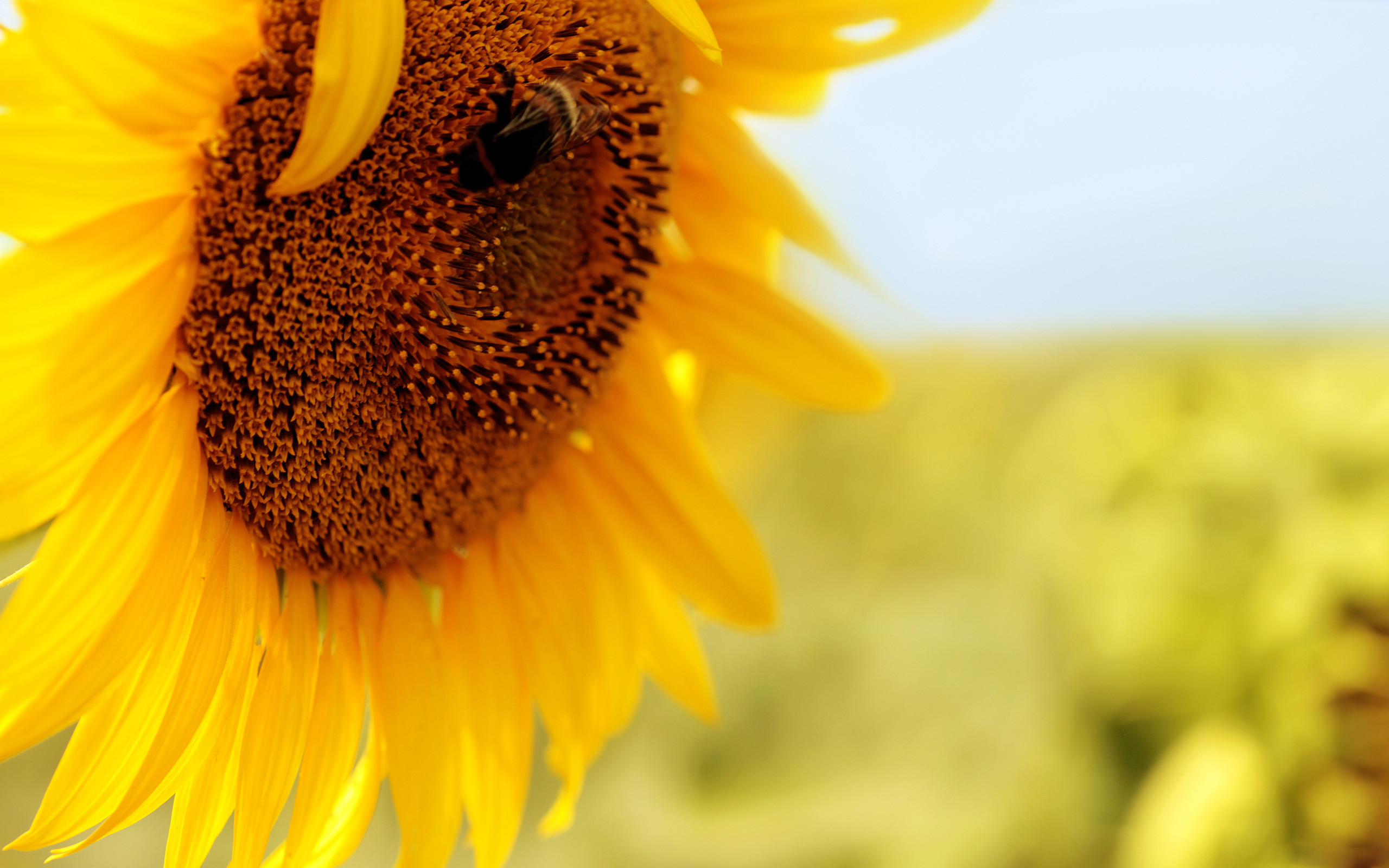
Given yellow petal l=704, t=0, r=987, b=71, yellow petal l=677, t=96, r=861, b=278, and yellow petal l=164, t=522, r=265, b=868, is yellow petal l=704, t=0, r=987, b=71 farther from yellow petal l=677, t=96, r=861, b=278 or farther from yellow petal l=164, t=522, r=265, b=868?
yellow petal l=164, t=522, r=265, b=868

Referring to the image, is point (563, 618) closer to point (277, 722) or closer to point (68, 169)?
point (277, 722)

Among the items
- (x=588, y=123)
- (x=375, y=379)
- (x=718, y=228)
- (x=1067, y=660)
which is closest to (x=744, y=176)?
(x=718, y=228)

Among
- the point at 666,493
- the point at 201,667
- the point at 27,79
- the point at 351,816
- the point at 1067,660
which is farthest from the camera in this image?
the point at 1067,660

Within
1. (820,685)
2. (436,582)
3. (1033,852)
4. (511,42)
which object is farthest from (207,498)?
(1033,852)

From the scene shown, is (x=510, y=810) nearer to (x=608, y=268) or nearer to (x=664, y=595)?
(x=664, y=595)

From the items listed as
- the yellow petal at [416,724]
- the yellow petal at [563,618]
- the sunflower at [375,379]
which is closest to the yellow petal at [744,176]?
the sunflower at [375,379]

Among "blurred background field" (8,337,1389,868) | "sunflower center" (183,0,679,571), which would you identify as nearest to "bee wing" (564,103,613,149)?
"sunflower center" (183,0,679,571)
